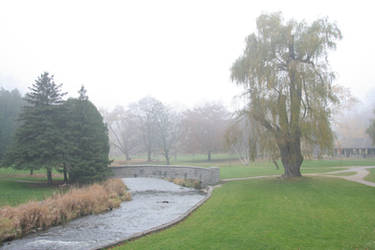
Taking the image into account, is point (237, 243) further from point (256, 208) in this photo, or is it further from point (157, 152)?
point (157, 152)

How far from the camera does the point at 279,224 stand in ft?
26.4

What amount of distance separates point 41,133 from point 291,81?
16.4 meters

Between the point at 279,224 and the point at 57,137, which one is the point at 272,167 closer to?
the point at 57,137

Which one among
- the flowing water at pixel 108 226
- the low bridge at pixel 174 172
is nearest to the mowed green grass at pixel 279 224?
the flowing water at pixel 108 226

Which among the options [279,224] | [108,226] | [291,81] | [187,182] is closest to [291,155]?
[291,81]

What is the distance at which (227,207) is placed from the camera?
11133mm

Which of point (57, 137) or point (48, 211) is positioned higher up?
point (57, 137)

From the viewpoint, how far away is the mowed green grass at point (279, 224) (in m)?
6.47

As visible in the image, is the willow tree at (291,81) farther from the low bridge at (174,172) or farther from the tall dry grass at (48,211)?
the tall dry grass at (48,211)

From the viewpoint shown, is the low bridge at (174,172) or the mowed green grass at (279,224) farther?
the low bridge at (174,172)

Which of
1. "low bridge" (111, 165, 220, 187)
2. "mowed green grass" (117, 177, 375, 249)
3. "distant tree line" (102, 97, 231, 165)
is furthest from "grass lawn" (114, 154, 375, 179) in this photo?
"mowed green grass" (117, 177, 375, 249)

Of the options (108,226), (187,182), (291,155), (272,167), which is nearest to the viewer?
(108,226)

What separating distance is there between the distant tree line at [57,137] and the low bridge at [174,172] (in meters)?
7.14

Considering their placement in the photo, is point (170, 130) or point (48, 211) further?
point (170, 130)
